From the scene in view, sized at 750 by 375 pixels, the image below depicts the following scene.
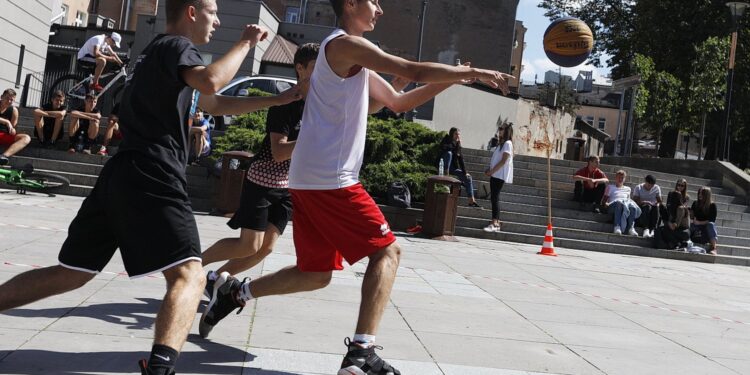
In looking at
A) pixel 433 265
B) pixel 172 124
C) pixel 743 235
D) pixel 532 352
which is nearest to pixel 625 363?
pixel 532 352

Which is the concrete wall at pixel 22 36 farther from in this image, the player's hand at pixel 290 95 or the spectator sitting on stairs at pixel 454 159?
the player's hand at pixel 290 95

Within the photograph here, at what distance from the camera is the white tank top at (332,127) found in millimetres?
4203

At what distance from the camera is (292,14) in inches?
2024

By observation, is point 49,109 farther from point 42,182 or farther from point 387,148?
point 387,148

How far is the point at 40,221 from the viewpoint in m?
10.7

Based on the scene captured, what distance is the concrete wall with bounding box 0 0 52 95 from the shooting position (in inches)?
765

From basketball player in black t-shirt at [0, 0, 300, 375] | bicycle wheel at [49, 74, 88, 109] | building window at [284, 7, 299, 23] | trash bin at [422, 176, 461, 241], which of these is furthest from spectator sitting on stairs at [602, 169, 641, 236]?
building window at [284, 7, 299, 23]

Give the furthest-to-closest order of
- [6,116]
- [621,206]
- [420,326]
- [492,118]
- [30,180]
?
[492,118]
[621,206]
[6,116]
[30,180]
[420,326]

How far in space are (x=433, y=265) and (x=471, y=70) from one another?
684 cm

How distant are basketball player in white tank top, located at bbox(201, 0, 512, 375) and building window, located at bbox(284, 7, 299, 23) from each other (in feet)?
156

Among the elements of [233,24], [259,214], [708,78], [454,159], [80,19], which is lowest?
[259,214]

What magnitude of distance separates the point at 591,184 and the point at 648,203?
125 cm

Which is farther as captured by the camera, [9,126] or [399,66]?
[9,126]

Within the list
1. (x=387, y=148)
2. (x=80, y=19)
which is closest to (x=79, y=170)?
(x=387, y=148)
